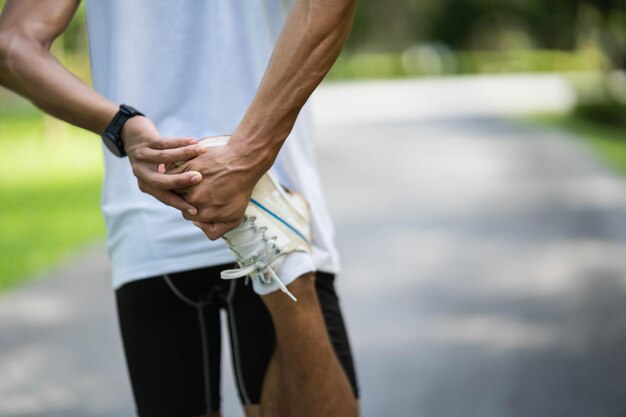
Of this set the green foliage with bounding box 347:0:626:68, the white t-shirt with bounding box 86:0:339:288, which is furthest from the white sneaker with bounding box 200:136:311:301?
the green foliage with bounding box 347:0:626:68

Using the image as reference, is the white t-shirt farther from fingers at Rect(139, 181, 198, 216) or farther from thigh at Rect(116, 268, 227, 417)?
fingers at Rect(139, 181, 198, 216)

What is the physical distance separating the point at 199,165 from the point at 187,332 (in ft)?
1.74

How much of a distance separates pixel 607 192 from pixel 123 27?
9753 mm

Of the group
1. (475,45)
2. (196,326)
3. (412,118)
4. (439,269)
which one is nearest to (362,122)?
(412,118)

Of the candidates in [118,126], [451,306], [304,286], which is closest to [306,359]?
[304,286]

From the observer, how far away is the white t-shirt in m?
2.29

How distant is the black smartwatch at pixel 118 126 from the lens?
7.09 feet

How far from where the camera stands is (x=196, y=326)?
7.95ft

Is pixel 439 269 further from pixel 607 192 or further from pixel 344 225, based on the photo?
pixel 607 192

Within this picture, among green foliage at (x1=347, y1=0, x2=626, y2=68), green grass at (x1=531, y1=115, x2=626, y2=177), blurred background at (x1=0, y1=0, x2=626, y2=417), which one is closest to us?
blurred background at (x1=0, y1=0, x2=626, y2=417)

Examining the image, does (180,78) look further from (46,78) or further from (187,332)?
(187,332)

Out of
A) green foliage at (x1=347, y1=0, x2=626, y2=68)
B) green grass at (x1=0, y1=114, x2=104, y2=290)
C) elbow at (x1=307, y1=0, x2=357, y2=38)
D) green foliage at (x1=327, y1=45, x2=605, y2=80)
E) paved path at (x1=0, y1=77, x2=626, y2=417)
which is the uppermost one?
green foliage at (x1=347, y1=0, x2=626, y2=68)

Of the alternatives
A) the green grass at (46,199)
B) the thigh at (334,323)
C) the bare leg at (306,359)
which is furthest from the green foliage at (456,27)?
the bare leg at (306,359)

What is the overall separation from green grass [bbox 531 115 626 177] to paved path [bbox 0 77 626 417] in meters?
1.28
